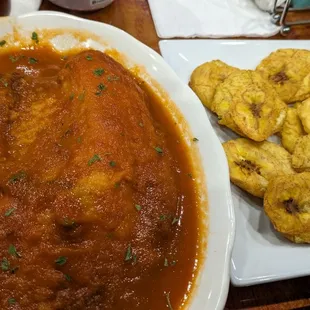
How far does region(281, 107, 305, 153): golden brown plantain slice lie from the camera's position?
242 centimetres

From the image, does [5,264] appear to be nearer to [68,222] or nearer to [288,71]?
[68,222]

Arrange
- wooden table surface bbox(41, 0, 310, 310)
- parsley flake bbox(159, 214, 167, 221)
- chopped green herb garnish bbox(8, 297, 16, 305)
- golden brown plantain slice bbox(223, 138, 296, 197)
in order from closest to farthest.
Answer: chopped green herb garnish bbox(8, 297, 16, 305)
parsley flake bbox(159, 214, 167, 221)
wooden table surface bbox(41, 0, 310, 310)
golden brown plantain slice bbox(223, 138, 296, 197)

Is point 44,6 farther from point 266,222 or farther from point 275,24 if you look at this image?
point 266,222

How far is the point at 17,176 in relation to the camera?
5.71ft

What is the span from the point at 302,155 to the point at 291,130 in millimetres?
205

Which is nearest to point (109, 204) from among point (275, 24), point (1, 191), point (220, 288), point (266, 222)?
point (1, 191)

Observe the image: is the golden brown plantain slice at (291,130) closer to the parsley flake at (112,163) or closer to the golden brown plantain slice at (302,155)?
the golden brown plantain slice at (302,155)

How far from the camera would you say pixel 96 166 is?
171 cm

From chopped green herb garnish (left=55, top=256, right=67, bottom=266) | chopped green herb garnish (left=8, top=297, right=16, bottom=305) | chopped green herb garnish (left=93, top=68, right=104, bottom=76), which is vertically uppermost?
chopped green herb garnish (left=93, top=68, right=104, bottom=76)

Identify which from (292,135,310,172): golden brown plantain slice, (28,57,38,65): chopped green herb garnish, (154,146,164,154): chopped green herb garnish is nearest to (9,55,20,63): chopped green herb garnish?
(28,57,38,65): chopped green herb garnish

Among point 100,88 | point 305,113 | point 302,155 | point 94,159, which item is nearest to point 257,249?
point 302,155

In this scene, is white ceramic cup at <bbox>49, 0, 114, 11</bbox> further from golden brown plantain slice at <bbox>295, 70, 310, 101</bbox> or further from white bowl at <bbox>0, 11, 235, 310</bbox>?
golden brown plantain slice at <bbox>295, 70, 310, 101</bbox>

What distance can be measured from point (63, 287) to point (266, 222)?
106 cm

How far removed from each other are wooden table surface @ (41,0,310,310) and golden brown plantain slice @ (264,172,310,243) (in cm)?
25
